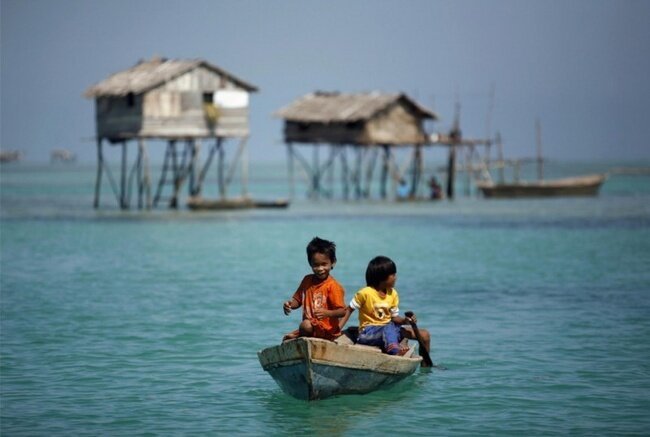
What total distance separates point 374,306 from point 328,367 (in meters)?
0.81

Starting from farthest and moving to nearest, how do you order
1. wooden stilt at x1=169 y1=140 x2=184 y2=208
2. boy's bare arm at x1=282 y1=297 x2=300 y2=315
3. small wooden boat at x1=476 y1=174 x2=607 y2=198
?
small wooden boat at x1=476 y1=174 x2=607 y2=198 → wooden stilt at x1=169 y1=140 x2=184 y2=208 → boy's bare arm at x1=282 y1=297 x2=300 y2=315

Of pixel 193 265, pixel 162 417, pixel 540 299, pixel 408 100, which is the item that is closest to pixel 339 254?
pixel 193 265

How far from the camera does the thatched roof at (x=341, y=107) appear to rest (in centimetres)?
5372

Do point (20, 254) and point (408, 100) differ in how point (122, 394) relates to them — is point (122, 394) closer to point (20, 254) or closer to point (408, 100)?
point (20, 254)

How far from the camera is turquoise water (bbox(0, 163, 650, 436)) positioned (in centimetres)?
1137

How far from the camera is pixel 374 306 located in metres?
11.6

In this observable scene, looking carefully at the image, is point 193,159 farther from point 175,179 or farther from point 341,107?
point 341,107

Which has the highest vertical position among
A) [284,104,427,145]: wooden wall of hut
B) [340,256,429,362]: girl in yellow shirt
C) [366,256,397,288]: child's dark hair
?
[284,104,427,145]: wooden wall of hut

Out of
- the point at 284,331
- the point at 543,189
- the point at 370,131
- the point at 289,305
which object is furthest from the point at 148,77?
the point at 289,305

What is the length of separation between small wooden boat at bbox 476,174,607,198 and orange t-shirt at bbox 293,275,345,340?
49315mm

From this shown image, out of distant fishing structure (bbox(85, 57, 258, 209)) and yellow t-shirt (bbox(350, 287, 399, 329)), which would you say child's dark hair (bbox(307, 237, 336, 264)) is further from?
distant fishing structure (bbox(85, 57, 258, 209))

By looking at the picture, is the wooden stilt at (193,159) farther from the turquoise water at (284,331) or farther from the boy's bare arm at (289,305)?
the boy's bare arm at (289,305)

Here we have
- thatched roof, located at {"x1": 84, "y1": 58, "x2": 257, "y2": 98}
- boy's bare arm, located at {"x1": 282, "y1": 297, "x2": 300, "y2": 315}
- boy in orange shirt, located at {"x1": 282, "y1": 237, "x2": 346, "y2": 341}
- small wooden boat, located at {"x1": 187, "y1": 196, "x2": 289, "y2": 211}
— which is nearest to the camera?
boy's bare arm, located at {"x1": 282, "y1": 297, "x2": 300, "y2": 315}

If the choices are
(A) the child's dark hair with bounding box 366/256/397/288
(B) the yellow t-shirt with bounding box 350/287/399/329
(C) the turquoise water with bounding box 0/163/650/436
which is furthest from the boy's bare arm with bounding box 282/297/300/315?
(C) the turquoise water with bounding box 0/163/650/436
